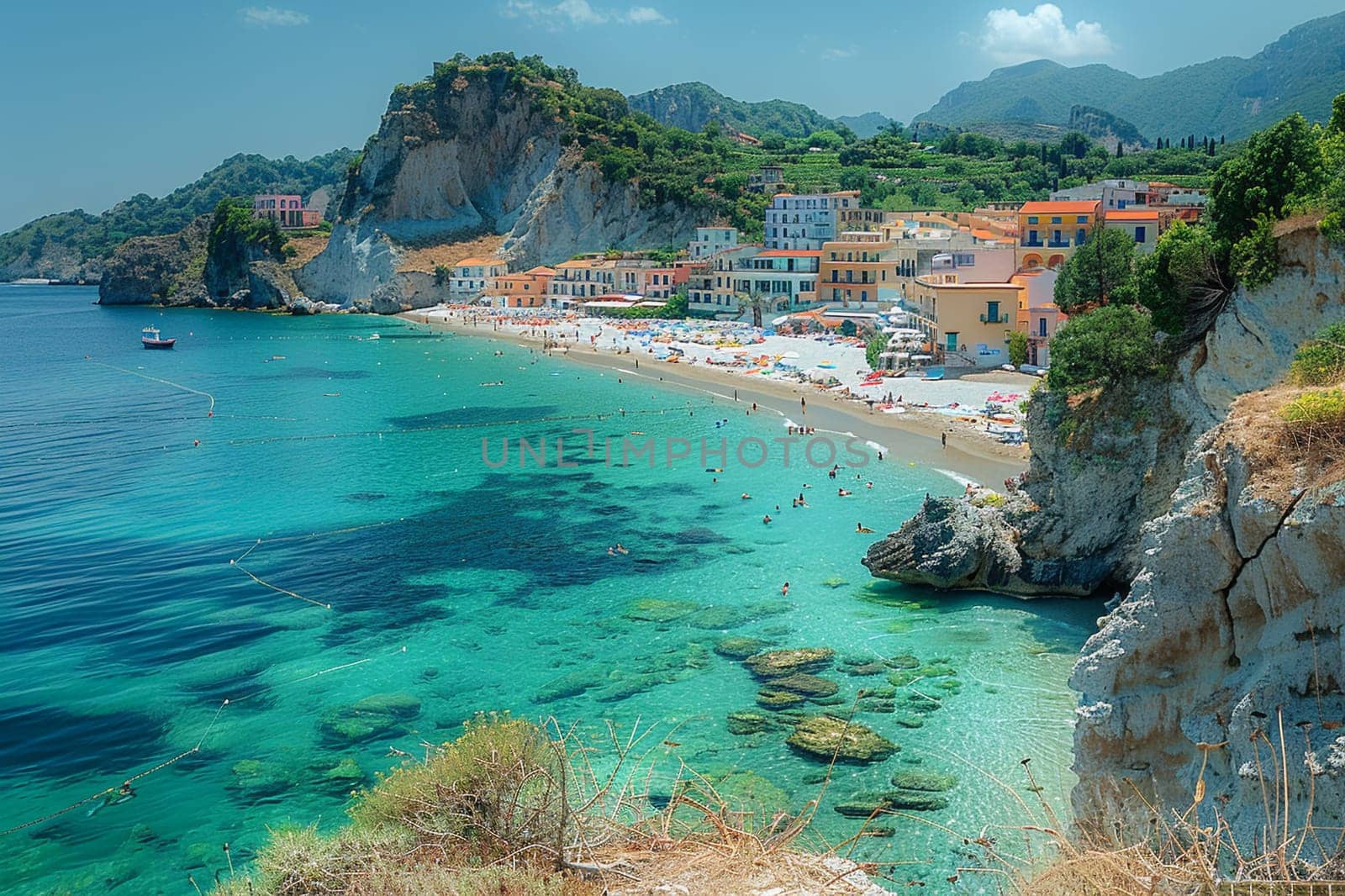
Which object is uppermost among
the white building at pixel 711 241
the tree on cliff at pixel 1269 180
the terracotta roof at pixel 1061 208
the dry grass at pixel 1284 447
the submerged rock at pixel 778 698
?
the white building at pixel 711 241

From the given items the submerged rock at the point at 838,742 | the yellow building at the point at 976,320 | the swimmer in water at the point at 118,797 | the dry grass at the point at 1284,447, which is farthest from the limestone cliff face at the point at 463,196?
the dry grass at the point at 1284,447

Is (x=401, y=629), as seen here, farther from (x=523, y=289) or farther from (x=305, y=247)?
(x=305, y=247)

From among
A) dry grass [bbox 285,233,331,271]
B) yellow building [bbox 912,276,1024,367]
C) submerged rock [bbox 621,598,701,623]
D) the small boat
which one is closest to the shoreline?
yellow building [bbox 912,276,1024,367]

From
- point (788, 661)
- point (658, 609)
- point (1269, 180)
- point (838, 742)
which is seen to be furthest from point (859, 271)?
point (838, 742)

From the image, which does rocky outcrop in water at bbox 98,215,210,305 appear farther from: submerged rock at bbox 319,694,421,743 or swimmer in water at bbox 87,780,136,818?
swimmer in water at bbox 87,780,136,818

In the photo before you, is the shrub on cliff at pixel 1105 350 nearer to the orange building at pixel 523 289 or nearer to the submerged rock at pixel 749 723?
the submerged rock at pixel 749 723
